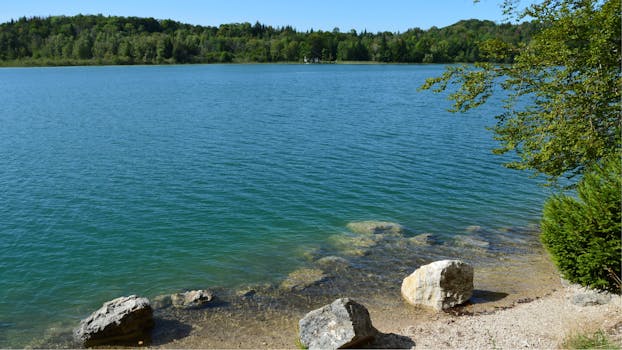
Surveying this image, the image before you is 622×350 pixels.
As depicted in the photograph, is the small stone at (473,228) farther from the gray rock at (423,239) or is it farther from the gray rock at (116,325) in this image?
the gray rock at (116,325)

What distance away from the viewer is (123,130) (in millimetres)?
56844

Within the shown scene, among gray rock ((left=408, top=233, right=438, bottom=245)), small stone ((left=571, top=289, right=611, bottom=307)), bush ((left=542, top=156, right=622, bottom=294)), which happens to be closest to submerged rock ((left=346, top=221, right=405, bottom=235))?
gray rock ((left=408, top=233, right=438, bottom=245))

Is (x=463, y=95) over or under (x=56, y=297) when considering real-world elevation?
over

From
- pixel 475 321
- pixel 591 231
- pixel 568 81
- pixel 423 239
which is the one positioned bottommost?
pixel 475 321

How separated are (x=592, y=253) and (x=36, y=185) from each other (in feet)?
112

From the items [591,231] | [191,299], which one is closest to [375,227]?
[191,299]

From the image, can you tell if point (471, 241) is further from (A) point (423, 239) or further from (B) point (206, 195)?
(B) point (206, 195)

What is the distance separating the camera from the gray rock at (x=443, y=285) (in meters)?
19.9

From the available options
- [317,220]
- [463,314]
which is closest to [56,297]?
[317,220]

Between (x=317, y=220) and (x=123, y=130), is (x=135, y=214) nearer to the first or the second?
(x=317, y=220)

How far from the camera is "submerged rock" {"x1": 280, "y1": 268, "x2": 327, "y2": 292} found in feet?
72.4

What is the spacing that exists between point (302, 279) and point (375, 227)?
7032 mm

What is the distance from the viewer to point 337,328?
16.1 m

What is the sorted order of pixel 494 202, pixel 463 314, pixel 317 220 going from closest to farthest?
1. pixel 463 314
2. pixel 317 220
3. pixel 494 202
